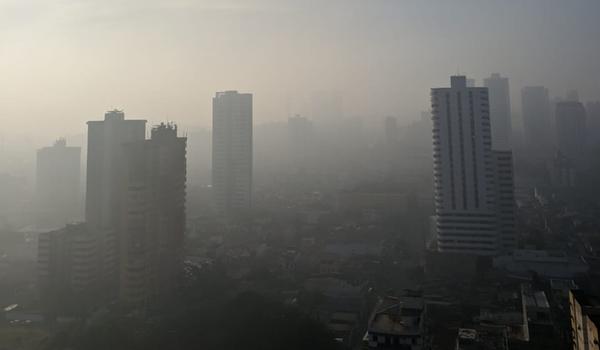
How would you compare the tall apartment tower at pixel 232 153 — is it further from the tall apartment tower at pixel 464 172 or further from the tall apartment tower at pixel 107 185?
the tall apartment tower at pixel 464 172

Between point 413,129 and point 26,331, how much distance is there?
18.7m

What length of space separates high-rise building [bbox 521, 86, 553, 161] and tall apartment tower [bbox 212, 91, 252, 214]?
12.1 meters

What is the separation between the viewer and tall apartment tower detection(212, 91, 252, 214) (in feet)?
54.5

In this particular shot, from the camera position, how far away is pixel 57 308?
7766 mm

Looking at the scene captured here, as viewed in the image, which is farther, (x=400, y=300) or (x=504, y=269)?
(x=504, y=269)

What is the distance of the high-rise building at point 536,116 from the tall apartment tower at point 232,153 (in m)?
12.1

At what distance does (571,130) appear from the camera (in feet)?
64.2

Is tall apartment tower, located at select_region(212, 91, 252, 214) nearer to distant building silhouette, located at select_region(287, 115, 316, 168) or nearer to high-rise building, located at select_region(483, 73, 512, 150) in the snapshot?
high-rise building, located at select_region(483, 73, 512, 150)

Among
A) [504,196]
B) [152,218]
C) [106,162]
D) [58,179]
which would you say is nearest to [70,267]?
[152,218]

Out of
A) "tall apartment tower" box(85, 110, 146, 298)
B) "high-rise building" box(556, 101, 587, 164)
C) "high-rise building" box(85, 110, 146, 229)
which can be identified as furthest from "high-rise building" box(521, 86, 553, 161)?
"tall apartment tower" box(85, 110, 146, 298)

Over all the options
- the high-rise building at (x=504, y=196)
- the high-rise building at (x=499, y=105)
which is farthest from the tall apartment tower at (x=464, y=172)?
the high-rise building at (x=499, y=105)

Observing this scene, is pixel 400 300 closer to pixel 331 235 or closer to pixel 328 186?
pixel 331 235

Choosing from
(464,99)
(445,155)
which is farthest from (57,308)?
(464,99)

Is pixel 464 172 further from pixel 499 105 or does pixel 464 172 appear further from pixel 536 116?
pixel 536 116
